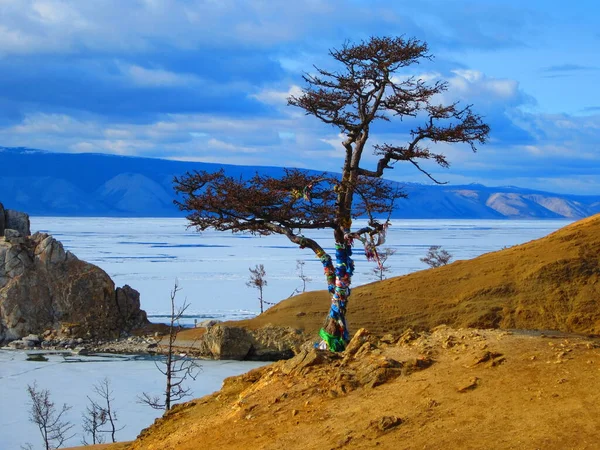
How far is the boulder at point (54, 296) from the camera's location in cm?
3034

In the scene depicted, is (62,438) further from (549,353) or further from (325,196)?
(549,353)

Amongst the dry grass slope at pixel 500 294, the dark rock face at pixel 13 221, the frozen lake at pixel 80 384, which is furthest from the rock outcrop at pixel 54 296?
the dry grass slope at pixel 500 294

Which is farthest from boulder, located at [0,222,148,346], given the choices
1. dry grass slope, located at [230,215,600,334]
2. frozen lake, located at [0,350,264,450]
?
dry grass slope, located at [230,215,600,334]

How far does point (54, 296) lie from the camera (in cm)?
3108

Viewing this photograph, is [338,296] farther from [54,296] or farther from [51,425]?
[54,296]

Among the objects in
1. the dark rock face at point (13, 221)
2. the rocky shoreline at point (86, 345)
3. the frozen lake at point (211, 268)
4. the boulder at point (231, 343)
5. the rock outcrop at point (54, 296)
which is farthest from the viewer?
the frozen lake at point (211, 268)

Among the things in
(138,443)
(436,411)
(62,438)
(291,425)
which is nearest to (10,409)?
(62,438)

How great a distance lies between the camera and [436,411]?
783 centimetres

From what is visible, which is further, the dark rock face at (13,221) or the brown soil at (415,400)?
the dark rock face at (13,221)

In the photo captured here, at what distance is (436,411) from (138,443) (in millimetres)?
4440

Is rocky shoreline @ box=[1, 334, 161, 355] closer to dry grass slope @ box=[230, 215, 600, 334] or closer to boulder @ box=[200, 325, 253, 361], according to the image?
boulder @ box=[200, 325, 253, 361]

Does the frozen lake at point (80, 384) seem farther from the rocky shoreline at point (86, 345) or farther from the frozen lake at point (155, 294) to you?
the rocky shoreline at point (86, 345)

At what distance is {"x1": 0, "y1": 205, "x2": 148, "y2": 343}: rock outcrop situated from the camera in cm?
3034

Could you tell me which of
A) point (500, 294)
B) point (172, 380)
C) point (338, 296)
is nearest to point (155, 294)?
point (172, 380)
